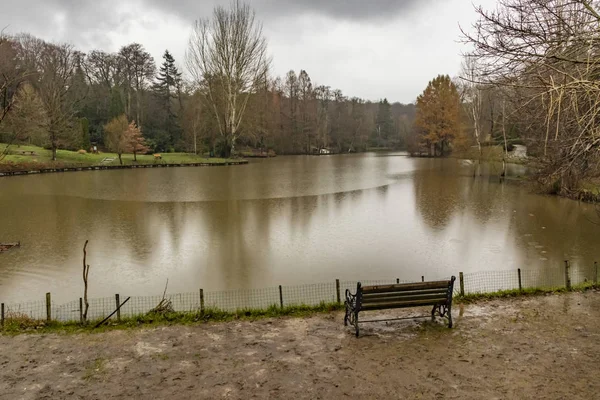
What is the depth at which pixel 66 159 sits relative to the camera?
146ft

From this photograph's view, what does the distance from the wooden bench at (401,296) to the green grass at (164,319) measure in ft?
4.25

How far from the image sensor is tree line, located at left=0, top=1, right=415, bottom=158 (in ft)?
149

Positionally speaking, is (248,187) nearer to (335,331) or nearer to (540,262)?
(540,262)

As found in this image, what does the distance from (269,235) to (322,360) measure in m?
9.46

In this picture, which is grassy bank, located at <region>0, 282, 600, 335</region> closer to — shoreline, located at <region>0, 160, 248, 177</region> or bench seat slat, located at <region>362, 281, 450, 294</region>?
bench seat slat, located at <region>362, 281, 450, 294</region>

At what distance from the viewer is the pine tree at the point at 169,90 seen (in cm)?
6047

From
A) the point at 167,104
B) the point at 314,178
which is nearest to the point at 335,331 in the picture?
the point at 314,178

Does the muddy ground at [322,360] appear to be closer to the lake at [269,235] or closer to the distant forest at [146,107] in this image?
the lake at [269,235]

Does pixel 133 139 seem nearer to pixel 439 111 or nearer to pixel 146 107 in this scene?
pixel 146 107

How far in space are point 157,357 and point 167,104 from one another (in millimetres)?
61292

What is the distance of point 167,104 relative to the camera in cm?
6225

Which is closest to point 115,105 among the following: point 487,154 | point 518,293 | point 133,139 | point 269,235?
A: point 133,139

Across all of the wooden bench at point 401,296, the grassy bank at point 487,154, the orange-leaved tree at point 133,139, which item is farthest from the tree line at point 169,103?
the wooden bench at point 401,296

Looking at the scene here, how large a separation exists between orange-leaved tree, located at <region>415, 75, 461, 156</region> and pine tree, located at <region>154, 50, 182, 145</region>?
34955mm
